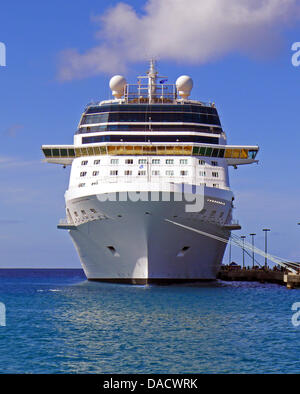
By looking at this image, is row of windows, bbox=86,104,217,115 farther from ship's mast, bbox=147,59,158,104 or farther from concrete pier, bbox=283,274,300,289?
concrete pier, bbox=283,274,300,289

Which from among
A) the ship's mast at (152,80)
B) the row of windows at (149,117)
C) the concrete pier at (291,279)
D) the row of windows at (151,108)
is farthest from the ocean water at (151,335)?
the ship's mast at (152,80)

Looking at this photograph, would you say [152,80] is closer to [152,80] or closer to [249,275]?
[152,80]

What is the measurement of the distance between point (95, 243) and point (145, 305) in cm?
1249

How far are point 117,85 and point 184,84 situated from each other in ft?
20.4

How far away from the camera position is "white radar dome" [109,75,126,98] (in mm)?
64875

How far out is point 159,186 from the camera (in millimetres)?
46656

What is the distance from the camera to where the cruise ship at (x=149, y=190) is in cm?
4728

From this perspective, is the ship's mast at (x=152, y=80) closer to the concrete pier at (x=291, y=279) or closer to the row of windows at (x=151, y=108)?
the row of windows at (x=151, y=108)

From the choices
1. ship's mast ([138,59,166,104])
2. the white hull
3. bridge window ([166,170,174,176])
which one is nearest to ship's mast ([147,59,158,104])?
ship's mast ([138,59,166,104])

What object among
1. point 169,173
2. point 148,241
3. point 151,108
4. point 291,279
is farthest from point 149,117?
point 291,279

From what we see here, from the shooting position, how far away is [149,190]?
4666 cm

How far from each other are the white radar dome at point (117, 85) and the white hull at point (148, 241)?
16.6 metres
